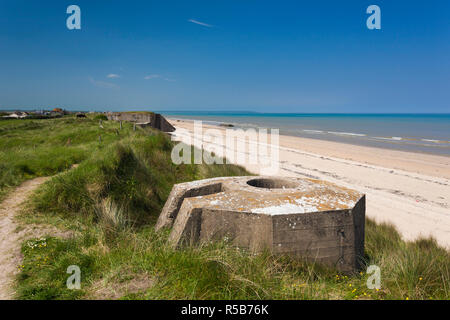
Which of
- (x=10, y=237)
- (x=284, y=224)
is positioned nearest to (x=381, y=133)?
(x=284, y=224)

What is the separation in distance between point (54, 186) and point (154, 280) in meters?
3.87

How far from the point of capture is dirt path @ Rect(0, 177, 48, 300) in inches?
117

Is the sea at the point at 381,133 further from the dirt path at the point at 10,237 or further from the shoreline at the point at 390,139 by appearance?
the dirt path at the point at 10,237

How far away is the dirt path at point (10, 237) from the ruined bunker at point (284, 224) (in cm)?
190

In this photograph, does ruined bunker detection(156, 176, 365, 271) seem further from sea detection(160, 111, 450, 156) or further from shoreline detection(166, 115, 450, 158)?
sea detection(160, 111, 450, 156)

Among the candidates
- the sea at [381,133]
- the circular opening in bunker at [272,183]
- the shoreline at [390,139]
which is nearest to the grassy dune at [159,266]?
the circular opening in bunker at [272,183]

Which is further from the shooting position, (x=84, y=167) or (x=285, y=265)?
(x=84, y=167)

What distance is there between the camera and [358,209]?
4121 mm

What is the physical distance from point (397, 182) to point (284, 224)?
9.83 meters

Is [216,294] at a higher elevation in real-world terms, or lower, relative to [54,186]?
lower

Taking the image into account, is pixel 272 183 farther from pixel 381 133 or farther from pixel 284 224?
pixel 381 133

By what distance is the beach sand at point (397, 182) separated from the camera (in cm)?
689
